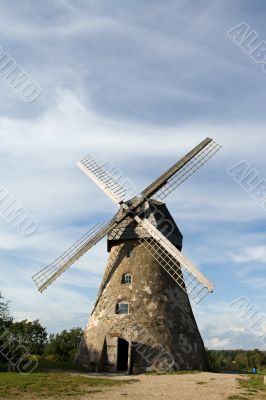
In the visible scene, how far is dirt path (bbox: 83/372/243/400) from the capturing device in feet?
52.8

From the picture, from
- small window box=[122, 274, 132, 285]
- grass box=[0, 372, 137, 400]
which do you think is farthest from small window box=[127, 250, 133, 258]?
grass box=[0, 372, 137, 400]

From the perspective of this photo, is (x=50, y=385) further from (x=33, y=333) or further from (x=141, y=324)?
(x=33, y=333)

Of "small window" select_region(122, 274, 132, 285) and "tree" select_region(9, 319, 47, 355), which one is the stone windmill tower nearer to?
"small window" select_region(122, 274, 132, 285)

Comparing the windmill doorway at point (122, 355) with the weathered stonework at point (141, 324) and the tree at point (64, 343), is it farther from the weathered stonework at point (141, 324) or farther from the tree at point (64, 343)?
the tree at point (64, 343)

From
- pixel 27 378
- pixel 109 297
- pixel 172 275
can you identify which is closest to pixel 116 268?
pixel 109 297

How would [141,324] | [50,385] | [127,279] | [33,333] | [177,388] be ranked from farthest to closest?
[33,333] → [127,279] → [141,324] → [177,388] → [50,385]

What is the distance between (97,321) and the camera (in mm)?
26344

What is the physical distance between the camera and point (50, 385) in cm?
1761

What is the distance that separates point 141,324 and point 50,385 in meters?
8.56

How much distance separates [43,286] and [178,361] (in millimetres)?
9672

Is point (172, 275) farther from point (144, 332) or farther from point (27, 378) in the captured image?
point (27, 378)

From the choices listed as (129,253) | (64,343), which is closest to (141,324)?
(129,253)

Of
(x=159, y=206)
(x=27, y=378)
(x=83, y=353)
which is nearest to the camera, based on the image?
(x=27, y=378)

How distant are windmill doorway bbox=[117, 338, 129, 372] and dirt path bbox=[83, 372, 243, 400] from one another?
355cm
